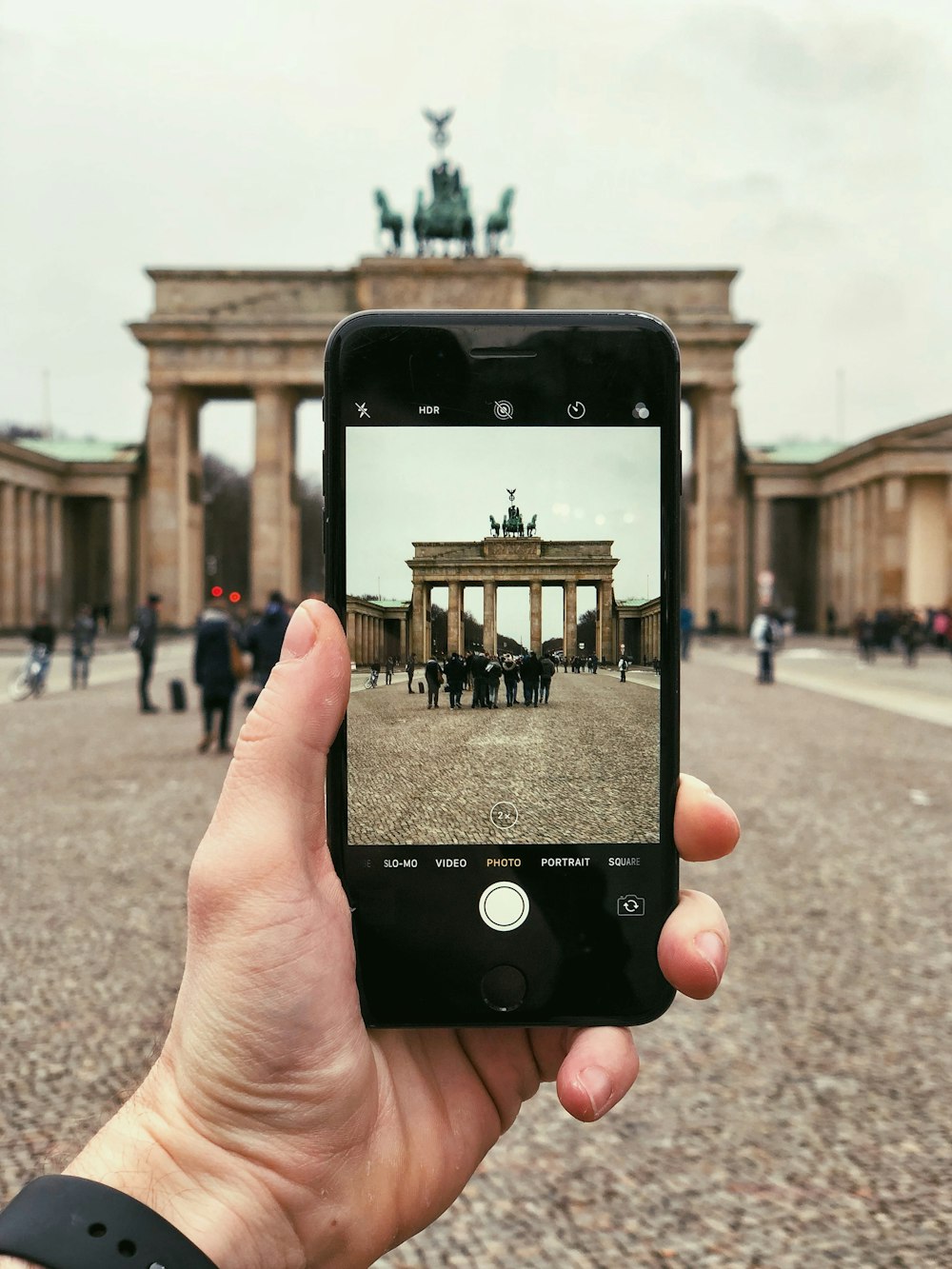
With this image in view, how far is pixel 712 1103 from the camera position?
5207mm

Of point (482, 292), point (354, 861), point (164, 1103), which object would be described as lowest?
point (164, 1103)

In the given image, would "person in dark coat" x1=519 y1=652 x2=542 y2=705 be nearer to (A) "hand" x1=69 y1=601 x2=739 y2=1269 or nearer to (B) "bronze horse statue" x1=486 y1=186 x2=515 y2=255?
(A) "hand" x1=69 y1=601 x2=739 y2=1269

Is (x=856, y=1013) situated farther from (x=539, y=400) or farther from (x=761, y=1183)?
(x=539, y=400)

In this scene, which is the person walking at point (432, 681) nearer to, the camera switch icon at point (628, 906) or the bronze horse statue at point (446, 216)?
the camera switch icon at point (628, 906)

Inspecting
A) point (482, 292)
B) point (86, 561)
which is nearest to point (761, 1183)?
point (482, 292)

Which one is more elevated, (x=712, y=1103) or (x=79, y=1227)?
(x=79, y=1227)

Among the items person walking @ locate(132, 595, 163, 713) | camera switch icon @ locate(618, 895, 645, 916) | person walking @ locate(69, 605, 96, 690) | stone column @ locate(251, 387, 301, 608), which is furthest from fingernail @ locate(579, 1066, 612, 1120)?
stone column @ locate(251, 387, 301, 608)

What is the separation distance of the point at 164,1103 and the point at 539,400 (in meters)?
1.57

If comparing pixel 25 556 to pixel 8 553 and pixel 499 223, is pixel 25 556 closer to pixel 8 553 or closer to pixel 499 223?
pixel 8 553

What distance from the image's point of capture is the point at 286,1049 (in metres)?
2.17

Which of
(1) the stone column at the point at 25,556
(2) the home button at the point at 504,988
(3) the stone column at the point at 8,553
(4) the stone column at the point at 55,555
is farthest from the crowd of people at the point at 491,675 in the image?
(4) the stone column at the point at 55,555

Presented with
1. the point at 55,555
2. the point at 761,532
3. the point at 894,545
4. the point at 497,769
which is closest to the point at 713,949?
the point at 497,769

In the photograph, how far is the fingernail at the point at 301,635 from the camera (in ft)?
7.17

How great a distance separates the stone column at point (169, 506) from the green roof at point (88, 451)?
500 centimetres
